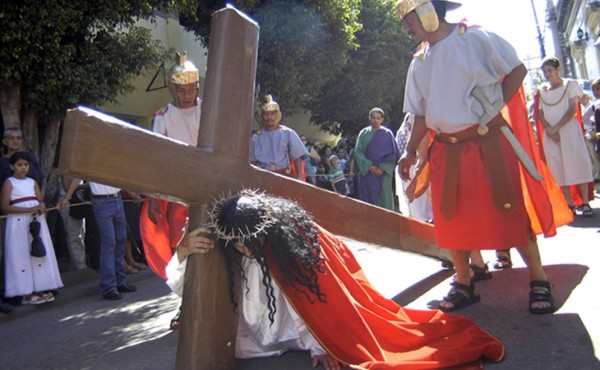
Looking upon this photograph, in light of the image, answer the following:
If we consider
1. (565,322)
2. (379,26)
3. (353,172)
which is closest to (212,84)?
(565,322)

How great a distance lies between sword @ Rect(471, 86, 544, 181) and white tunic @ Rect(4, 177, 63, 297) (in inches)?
183

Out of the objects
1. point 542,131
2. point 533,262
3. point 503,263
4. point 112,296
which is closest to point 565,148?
point 542,131

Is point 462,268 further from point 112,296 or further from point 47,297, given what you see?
point 47,297

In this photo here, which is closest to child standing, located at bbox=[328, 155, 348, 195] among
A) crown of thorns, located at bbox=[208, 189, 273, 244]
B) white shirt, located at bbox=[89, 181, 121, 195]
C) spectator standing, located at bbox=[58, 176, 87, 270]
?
spectator standing, located at bbox=[58, 176, 87, 270]

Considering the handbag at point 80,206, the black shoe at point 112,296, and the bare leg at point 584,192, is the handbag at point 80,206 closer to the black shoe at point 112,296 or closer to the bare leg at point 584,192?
the black shoe at point 112,296

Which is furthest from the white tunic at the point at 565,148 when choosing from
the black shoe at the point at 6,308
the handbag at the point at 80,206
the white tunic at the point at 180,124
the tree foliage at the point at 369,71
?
the tree foliage at the point at 369,71

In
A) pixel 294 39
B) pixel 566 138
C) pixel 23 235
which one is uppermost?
pixel 294 39

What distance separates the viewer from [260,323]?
3.08m

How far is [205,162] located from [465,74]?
1775 millimetres

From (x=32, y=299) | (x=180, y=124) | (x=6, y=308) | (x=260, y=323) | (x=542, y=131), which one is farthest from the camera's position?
(x=542, y=131)

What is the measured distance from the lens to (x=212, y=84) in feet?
9.12

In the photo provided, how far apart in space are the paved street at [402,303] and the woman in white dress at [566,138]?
3.70 feet

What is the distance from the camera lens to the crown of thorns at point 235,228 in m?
2.60

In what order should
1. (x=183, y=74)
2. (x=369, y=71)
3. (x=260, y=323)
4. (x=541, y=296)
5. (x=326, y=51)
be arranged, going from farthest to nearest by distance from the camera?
(x=369, y=71), (x=326, y=51), (x=183, y=74), (x=541, y=296), (x=260, y=323)
